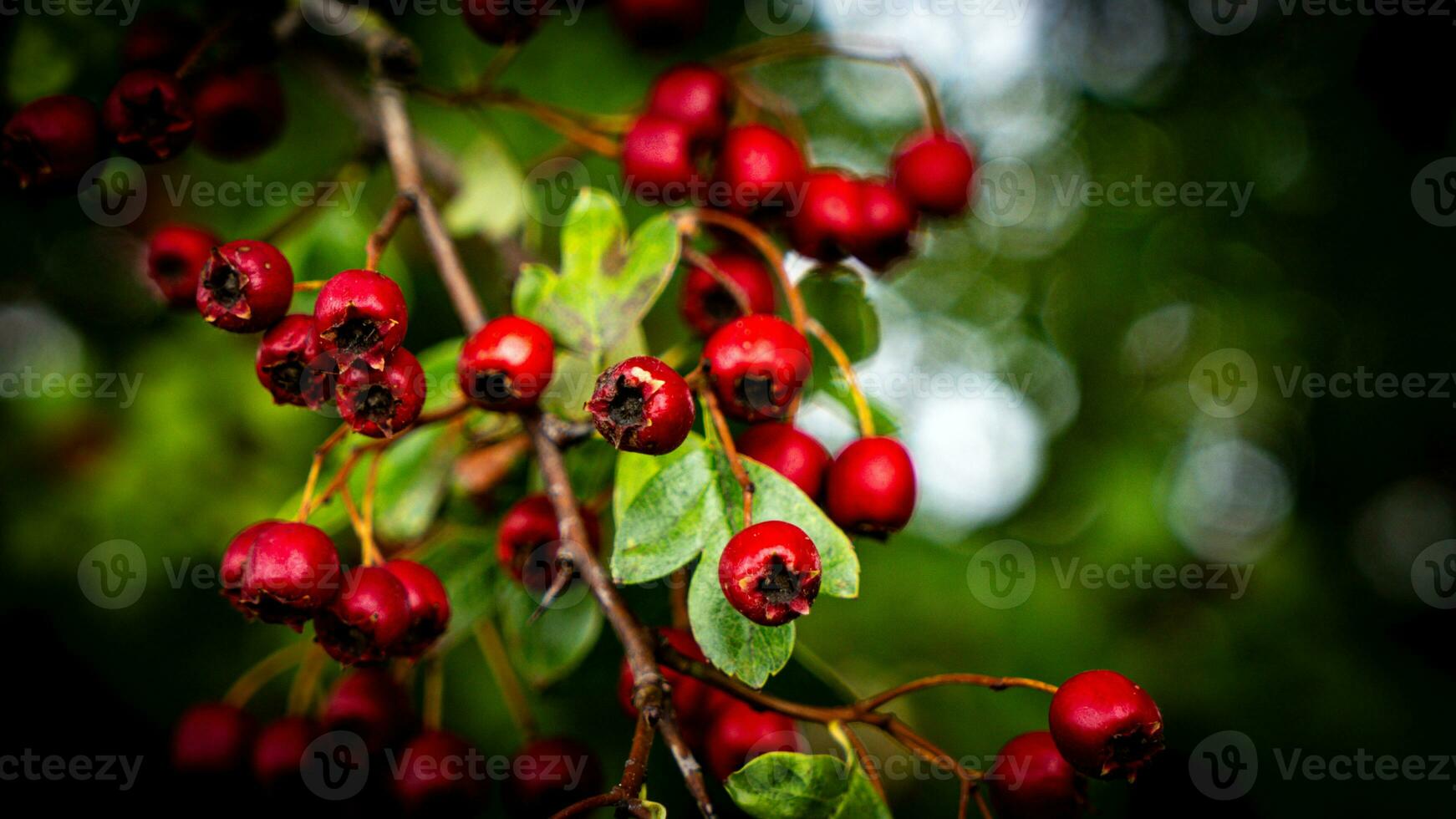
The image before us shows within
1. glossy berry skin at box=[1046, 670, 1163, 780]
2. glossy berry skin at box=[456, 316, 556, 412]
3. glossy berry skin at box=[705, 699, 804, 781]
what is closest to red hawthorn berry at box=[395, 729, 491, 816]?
glossy berry skin at box=[705, 699, 804, 781]

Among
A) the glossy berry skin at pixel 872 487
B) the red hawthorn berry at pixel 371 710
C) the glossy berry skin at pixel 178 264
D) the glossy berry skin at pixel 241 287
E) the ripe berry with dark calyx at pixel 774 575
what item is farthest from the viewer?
the red hawthorn berry at pixel 371 710

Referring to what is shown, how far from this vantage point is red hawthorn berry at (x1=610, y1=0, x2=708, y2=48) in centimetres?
176

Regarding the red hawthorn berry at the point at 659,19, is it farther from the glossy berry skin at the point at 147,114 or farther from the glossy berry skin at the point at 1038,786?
the glossy berry skin at the point at 1038,786

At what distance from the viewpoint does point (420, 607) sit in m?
1.24

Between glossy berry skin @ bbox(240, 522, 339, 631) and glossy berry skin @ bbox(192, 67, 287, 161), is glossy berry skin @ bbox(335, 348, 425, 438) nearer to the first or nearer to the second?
glossy berry skin @ bbox(240, 522, 339, 631)

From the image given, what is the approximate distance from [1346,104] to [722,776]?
3.85 metres

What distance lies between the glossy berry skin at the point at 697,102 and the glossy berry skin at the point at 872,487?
633 mm

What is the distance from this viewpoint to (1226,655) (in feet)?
12.7

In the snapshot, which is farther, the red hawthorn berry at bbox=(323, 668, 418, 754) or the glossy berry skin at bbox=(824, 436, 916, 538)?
the red hawthorn berry at bbox=(323, 668, 418, 754)

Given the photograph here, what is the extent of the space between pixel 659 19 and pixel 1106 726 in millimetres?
1401

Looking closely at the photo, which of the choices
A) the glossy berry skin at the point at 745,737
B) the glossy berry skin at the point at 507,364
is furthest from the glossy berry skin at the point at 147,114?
the glossy berry skin at the point at 745,737

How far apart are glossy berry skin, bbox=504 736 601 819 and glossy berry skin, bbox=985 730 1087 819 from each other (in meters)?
0.62

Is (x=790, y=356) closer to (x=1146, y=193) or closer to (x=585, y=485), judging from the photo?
(x=585, y=485)

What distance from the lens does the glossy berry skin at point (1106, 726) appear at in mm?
1095
